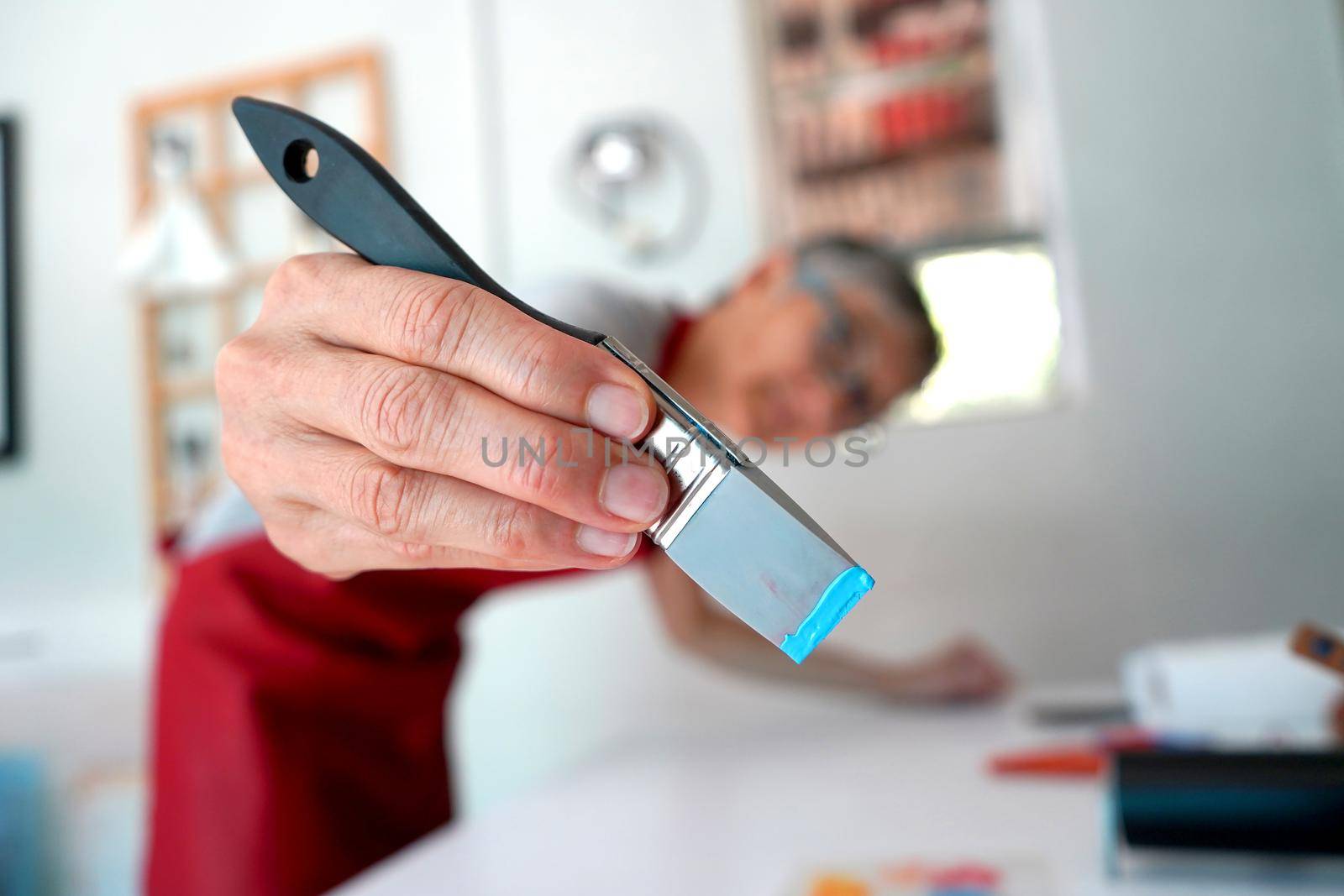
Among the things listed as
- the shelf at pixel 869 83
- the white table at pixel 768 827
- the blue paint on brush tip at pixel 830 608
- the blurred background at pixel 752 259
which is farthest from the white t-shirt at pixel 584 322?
the shelf at pixel 869 83

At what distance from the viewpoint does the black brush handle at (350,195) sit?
21 centimetres

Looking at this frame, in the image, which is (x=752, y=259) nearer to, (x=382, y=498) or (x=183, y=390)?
(x=183, y=390)

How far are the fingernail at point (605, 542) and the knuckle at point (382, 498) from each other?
2.3 inches

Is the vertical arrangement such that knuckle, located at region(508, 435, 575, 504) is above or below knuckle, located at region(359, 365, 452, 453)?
below

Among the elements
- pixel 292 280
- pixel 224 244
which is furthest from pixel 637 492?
pixel 224 244

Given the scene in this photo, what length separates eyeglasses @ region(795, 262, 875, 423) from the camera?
86 cm

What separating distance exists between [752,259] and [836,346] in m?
0.47

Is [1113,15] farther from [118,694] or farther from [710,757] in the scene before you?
[118,694]

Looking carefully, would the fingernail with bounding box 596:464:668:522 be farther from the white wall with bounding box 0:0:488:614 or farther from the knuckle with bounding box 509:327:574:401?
the white wall with bounding box 0:0:488:614

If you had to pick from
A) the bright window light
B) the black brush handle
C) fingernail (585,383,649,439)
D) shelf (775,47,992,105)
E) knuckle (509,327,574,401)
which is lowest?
the bright window light

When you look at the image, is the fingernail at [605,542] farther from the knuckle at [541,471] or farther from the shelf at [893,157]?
the shelf at [893,157]

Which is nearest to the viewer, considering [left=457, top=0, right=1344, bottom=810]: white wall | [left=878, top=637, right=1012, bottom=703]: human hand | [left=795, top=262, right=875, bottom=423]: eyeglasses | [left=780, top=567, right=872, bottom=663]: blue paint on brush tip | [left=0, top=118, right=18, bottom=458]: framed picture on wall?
[left=780, top=567, right=872, bottom=663]: blue paint on brush tip

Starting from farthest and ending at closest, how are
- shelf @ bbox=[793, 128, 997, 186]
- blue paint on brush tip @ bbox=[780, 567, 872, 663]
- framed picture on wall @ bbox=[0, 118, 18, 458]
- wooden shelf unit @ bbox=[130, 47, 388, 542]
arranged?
1. framed picture on wall @ bbox=[0, 118, 18, 458]
2. wooden shelf unit @ bbox=[130, 47, 388, 542]
3. shelf @ bbox=[793, 128, 997, 186]
4. blue paint on brush tip @ bbox=[780, 567, 872, 663]

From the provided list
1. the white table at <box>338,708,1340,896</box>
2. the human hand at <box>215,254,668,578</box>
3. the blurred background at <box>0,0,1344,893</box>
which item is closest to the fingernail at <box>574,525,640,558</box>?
the human hand at <box>215,254,668,578</box>
